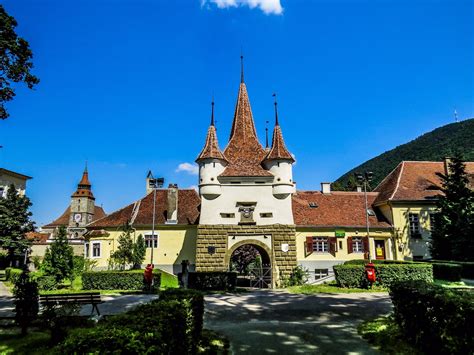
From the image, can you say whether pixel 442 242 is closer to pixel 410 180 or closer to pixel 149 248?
pixel 410 180

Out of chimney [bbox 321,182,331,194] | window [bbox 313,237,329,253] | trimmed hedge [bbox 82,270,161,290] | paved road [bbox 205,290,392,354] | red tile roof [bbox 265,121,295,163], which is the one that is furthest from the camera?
chimney [bbox 321,182,331,194]

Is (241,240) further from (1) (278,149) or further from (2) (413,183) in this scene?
(2) (413,183)

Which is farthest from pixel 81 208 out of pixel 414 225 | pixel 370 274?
pixel 370 274

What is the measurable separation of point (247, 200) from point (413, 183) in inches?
695

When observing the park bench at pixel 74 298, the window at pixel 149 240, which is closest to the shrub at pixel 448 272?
the park bench at pixel 74 298

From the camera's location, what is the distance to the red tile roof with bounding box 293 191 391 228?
1287 inches

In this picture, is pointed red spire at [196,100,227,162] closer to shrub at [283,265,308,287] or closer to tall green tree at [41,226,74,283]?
Result: shrub at [283,265,308,287]

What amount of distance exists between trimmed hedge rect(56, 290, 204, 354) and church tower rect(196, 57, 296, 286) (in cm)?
1949

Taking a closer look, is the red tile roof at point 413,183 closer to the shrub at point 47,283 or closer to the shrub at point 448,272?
the shrub at point 448,272

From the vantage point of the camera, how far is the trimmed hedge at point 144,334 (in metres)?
4.30

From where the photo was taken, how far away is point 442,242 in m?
30.1

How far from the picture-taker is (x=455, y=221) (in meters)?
28.8

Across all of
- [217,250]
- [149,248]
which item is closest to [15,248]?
[149,248]

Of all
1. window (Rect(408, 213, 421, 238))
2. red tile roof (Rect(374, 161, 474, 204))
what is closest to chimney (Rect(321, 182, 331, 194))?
red tile roof (Rect(374, 161, 474, 204))
